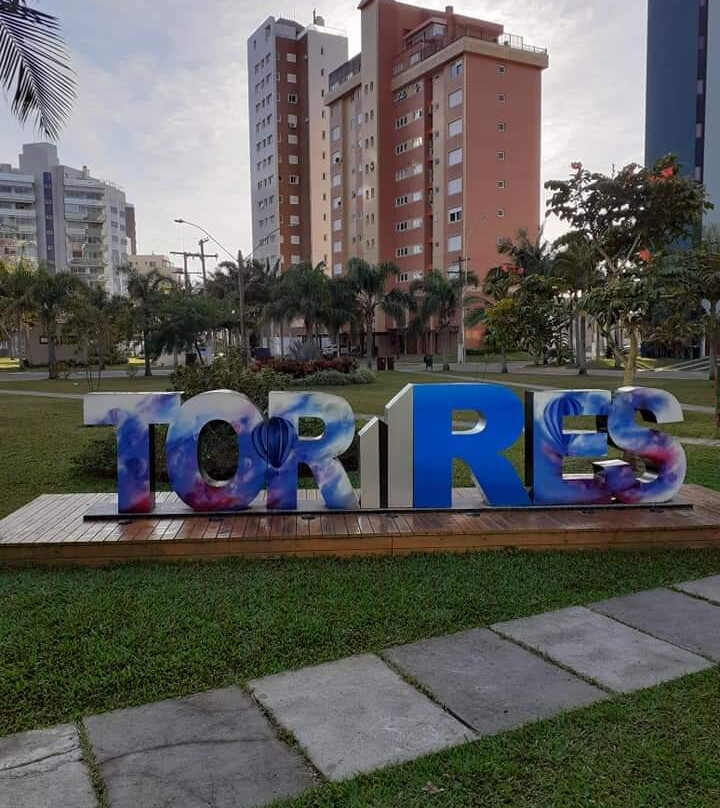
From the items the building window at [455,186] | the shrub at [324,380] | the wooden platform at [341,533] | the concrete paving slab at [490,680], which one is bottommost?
the concrete paving slab at [490,680]

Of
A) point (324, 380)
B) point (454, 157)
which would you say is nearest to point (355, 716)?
point (324, 380)

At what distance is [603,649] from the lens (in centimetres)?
493

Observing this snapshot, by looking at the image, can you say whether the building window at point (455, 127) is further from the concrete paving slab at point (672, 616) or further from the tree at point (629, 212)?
the concrete paving slab at point (672, 616)

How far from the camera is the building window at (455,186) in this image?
68.8 m

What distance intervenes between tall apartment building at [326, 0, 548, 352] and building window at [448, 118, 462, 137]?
102mm

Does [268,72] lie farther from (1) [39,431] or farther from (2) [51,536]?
(2) [51,536]

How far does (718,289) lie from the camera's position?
1206 cm

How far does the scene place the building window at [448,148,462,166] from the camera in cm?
6878

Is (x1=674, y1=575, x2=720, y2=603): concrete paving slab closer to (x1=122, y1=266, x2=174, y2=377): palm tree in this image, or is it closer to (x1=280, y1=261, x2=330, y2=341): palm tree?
(x1=122, y1=266, x2=174, y2=377): palm tree

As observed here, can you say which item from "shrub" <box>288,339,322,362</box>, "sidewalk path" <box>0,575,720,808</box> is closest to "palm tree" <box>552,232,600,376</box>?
"sidewalk path" <box>0,575,720,808</box>

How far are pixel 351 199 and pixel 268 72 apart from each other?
34.0 meters

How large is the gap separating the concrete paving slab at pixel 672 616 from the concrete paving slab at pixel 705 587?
13 centimetres

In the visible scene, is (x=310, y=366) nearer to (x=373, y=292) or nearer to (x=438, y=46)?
(x=373, y=292)

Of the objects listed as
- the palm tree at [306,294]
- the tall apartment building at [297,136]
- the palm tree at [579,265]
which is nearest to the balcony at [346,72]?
the tall apartment building at [297,136]
